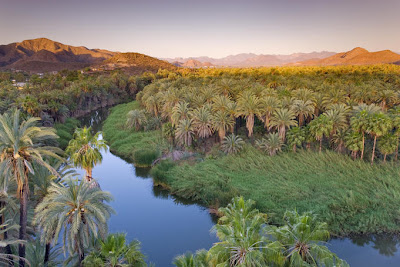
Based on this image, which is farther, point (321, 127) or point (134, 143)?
point (134, 143)

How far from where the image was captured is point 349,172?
1310 inches

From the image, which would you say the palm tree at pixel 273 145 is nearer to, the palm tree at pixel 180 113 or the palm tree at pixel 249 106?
the palm tree at pixel 249 106

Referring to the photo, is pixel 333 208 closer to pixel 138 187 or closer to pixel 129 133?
pixel 138 187

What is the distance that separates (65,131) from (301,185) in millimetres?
45095

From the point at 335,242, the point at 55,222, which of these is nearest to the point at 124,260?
the point at 55,222

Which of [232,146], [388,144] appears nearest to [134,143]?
[232,146]

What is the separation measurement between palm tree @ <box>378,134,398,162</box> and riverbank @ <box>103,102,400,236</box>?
170 cm

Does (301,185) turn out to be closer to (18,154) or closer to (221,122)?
(221,122)

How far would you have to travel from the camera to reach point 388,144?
34.6 m

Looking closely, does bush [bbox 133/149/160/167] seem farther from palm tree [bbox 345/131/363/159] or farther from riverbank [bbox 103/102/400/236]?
palm tree [bbox 345/131/363/159]

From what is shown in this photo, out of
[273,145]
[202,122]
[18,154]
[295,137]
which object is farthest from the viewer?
[202,122]

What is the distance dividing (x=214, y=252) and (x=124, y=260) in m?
5.91

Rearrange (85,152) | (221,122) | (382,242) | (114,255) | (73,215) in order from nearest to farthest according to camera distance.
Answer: (114,255)
(73,215)
(382,242)
(85,152)
(221,122)

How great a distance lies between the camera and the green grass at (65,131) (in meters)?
49.8
